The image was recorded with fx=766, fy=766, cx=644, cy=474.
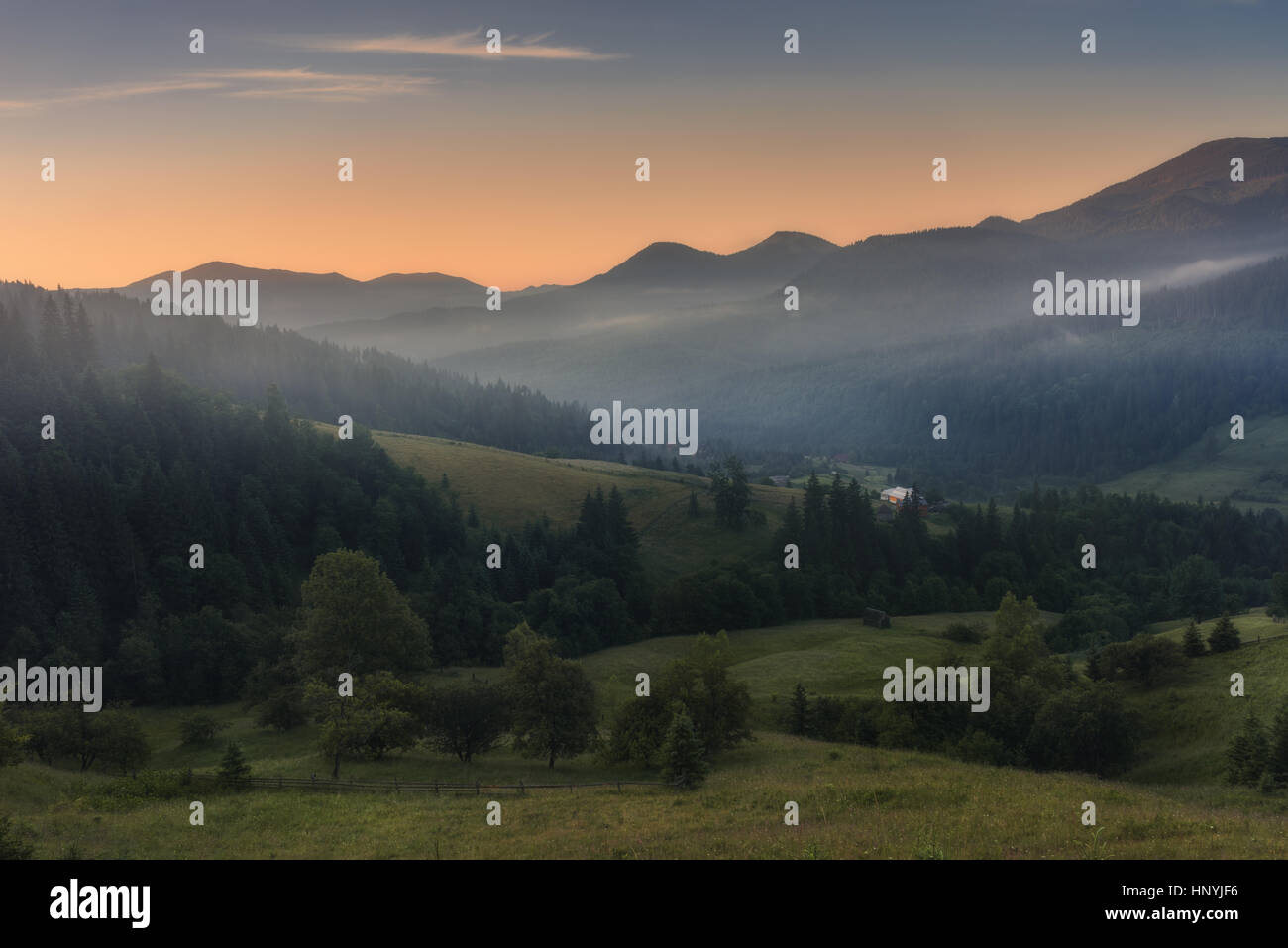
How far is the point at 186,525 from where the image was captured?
116 metres

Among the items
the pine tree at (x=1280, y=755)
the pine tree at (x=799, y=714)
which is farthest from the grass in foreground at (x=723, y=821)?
the pine tree at (x=799, y=714)

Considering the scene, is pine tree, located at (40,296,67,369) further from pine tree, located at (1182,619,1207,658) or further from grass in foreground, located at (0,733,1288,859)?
pine tree, located at (1182,619,1207,658)

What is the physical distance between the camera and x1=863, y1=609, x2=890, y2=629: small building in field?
121250mm

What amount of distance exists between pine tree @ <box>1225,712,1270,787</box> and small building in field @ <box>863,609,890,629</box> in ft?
221

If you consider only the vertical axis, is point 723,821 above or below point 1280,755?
above

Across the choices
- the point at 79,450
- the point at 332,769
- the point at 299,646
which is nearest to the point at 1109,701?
the point at 332,769

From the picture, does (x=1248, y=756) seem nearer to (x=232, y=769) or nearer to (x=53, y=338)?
(x=232, y=769)

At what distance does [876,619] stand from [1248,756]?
237 feet

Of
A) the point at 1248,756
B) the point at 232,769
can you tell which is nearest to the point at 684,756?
the point at 232,769

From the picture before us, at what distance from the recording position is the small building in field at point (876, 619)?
398 feet

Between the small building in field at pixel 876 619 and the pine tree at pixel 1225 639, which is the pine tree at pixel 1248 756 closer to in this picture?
the pine tree at pixel 1225 639

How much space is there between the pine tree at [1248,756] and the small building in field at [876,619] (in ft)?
221

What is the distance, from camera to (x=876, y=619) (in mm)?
123250
